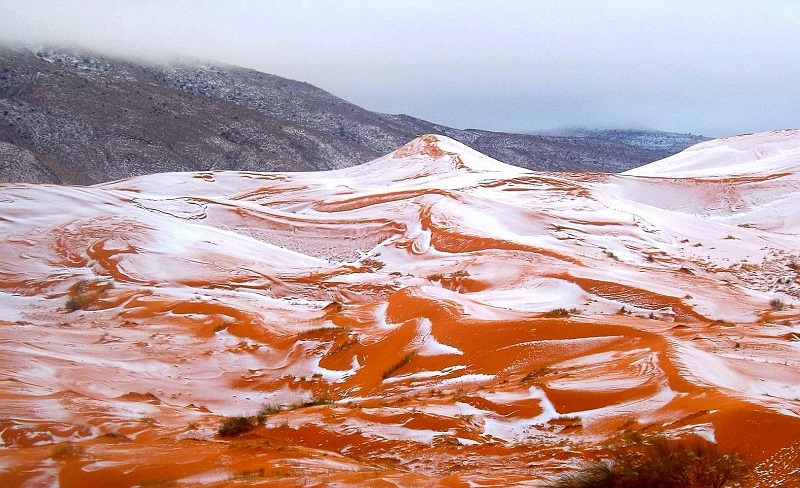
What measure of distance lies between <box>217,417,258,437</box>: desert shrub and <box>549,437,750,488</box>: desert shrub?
3496 mm

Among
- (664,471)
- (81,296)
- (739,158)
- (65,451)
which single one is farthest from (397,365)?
(739,158)

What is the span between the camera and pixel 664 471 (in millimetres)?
4586

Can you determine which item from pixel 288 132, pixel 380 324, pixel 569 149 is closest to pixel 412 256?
pixel 380 324

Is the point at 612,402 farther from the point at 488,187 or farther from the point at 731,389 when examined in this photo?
the point at 488,187

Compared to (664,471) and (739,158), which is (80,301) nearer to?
(664,471)

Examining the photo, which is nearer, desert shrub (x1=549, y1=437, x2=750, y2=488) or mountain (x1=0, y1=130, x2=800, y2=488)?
desert shrub (x1=549, y1=437, x2=750, y2=488)

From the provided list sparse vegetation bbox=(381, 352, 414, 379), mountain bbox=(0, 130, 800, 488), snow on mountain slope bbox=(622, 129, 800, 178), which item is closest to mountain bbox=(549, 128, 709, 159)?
snow on mountain slope bbox=(622, 129, 800, 178)

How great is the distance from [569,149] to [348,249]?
365ft

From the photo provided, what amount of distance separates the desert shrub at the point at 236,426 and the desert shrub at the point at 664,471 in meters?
3.50

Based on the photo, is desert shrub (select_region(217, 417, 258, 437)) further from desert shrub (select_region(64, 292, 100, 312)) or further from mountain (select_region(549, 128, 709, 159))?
mountain (select_region(549, 128, 709, 159))

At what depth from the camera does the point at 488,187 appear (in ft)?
99.2

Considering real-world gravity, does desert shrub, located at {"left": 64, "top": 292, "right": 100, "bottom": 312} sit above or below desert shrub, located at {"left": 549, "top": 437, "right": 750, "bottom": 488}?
below

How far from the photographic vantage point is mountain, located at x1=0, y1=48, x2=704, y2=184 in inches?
2933

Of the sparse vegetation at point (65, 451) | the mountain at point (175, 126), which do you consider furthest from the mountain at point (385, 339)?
the mountain at point (175, 126)
